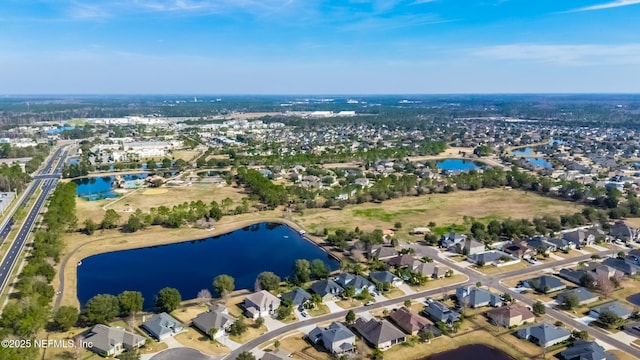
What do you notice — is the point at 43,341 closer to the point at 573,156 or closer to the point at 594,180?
the point at 594,180

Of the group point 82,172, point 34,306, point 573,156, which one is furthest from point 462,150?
point 34,306

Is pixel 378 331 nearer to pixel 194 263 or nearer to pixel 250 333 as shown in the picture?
pixel 250 333

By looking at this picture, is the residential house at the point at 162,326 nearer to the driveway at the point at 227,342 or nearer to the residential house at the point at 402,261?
the driveway at the point at 227,342

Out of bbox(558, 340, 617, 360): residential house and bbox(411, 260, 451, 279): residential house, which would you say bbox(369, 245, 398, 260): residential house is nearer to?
bbox(411, 260, 451, 279): residential house

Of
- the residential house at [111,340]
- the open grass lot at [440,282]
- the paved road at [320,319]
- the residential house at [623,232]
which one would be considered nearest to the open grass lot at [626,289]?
the residential house at [623,232]

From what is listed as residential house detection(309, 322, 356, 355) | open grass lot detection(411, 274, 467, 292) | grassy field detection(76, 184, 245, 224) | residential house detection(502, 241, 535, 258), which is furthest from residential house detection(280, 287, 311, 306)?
grassy field detection(76, 184, 245, 224)
